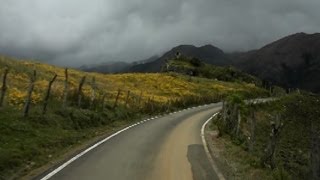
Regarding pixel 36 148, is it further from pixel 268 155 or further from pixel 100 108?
pixel 100 108

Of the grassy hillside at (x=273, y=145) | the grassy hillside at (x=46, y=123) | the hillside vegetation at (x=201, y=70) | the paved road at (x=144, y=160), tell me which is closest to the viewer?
the grassy hillside at (x=273, y=145)

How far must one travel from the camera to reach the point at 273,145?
16266mm

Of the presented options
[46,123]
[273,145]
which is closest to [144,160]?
[273,145]

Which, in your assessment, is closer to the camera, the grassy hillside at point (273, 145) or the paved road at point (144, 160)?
the grassy hillside at point (273, 145)

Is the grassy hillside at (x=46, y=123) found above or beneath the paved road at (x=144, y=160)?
above

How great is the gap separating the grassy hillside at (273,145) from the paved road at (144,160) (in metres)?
1.08

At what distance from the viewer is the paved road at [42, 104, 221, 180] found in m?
15.3

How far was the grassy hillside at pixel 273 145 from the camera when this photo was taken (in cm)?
1509

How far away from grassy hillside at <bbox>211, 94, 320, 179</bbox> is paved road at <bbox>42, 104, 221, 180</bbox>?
1.08 metres

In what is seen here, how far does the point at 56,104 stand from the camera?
3008 centimetres

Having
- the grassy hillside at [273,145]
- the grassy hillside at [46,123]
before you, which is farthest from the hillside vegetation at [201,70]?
the grassy hillside at [46,123]

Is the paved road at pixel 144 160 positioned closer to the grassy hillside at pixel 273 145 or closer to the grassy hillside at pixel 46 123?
the grassy hillside at pixel 273 145

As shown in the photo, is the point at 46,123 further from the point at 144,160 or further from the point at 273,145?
the point at 273,145

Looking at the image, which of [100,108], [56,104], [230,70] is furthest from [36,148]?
[230,70]
